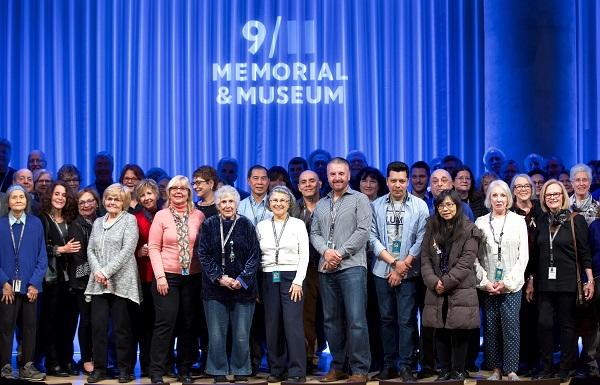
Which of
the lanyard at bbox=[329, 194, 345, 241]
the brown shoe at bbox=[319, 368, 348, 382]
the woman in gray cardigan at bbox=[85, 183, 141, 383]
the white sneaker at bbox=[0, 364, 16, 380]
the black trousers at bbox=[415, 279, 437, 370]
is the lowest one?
the brown shoe at bbox=[319, 368, 348, 382]

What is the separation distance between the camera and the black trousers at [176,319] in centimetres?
693

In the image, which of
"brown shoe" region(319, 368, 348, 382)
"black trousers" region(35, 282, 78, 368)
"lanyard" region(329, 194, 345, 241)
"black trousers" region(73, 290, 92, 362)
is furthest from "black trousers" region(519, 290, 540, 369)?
"black trousers" region(35, 282, 78, 368)

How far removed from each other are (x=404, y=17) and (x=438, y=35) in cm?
43

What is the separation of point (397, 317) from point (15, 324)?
112 inches

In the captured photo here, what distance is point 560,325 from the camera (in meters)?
6.95

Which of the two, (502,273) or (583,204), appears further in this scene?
(583,204)

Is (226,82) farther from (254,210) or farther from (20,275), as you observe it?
(20,275)

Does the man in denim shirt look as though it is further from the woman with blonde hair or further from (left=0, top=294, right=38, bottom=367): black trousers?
(left=0, top=294, right=38, bottom=367): black trousers

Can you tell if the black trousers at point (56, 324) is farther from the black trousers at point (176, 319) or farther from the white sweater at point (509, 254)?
the white sweater at point (509, 254)

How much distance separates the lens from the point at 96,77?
34.3ft

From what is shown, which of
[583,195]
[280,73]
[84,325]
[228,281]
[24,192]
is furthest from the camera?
[280,73]

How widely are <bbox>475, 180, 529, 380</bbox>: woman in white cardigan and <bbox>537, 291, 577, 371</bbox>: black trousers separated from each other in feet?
0.64

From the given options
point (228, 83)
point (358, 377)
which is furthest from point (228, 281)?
point (228, 83)

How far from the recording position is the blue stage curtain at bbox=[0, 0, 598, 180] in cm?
1035
